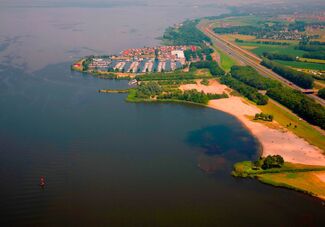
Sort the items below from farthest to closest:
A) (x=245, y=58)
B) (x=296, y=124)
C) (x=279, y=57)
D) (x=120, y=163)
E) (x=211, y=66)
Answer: (x=245, y=58), (x=279, y=57), (x=211, y=66), (x=296, y=124), (x=120, y=163)

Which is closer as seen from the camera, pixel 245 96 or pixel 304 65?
pixel 245 96

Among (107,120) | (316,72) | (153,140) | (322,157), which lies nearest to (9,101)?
(107,120)

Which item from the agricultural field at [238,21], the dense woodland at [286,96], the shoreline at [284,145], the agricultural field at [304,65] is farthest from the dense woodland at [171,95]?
the agricultural field at [238,21]

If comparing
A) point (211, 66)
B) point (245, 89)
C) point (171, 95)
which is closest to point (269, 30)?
point (211, 66)

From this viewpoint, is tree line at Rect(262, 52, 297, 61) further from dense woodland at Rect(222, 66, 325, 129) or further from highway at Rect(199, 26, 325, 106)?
dense woodland at Rect(222, 66, 325, 129)

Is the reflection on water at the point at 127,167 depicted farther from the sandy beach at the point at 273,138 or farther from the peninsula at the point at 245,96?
the peninsula at the point at 245,96

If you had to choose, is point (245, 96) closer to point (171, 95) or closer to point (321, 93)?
point (321, 93)

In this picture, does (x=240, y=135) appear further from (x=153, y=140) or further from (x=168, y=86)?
(x=168, y=86)
